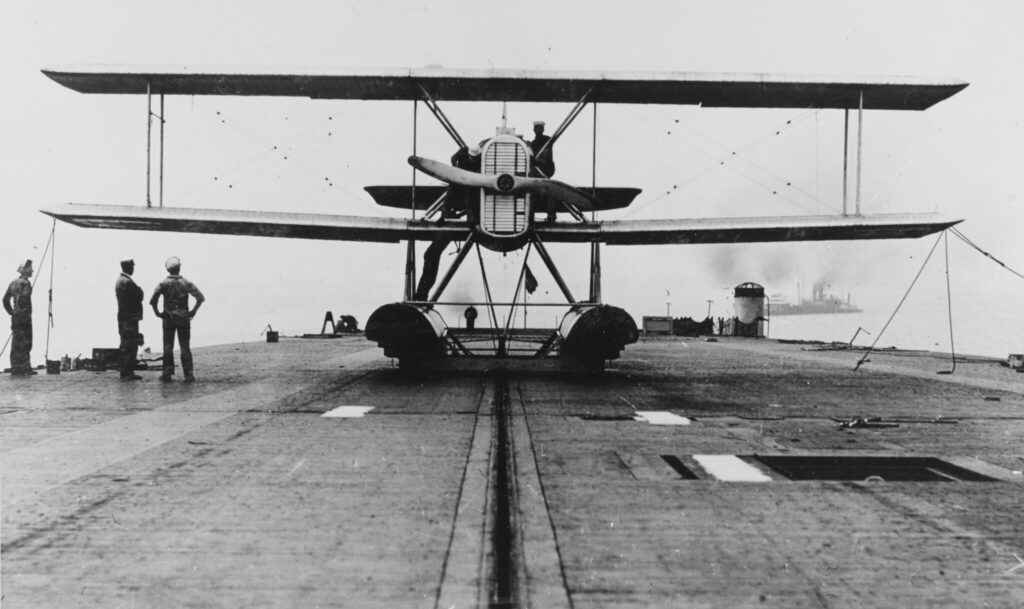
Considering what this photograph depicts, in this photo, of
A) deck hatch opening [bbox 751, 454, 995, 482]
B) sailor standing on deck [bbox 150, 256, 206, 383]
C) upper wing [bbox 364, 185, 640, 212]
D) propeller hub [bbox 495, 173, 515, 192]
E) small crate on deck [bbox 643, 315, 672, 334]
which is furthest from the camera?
small crate on deck [bbox 643, 315, 672, 334]

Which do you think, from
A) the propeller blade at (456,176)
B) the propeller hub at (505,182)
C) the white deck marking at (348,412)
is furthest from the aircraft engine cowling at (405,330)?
the white deck marking at (348,412)

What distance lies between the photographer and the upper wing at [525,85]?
11.2 metres

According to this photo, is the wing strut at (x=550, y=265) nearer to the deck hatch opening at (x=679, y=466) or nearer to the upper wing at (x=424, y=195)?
the upper wing at (x=424, y=195)

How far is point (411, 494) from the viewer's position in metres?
4.12

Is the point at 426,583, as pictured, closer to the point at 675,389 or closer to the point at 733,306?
the point at 675,389

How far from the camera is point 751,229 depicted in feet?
39.4

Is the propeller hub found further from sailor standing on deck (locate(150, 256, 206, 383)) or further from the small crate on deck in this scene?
the small crate on deck

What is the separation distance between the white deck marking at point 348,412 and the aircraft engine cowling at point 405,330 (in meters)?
2.60

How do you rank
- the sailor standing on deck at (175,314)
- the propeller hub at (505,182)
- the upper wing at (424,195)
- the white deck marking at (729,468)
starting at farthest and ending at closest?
the upper wing at (424,195), the propeller hub at (505,182), the sailor standing on deck at (175,314), the white deck marking at (729,468)

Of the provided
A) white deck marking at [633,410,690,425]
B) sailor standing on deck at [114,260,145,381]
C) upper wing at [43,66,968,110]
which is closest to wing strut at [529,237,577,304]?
upper wing at [43,66,968,110]

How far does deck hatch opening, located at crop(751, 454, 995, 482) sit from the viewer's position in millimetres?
4781

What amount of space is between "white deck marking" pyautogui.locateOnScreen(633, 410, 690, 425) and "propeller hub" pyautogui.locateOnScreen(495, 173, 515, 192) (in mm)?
4552

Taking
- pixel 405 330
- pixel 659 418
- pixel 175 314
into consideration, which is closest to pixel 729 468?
pixel 659 418

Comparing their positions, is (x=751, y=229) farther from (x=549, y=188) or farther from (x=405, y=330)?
(x=405, y=330)
